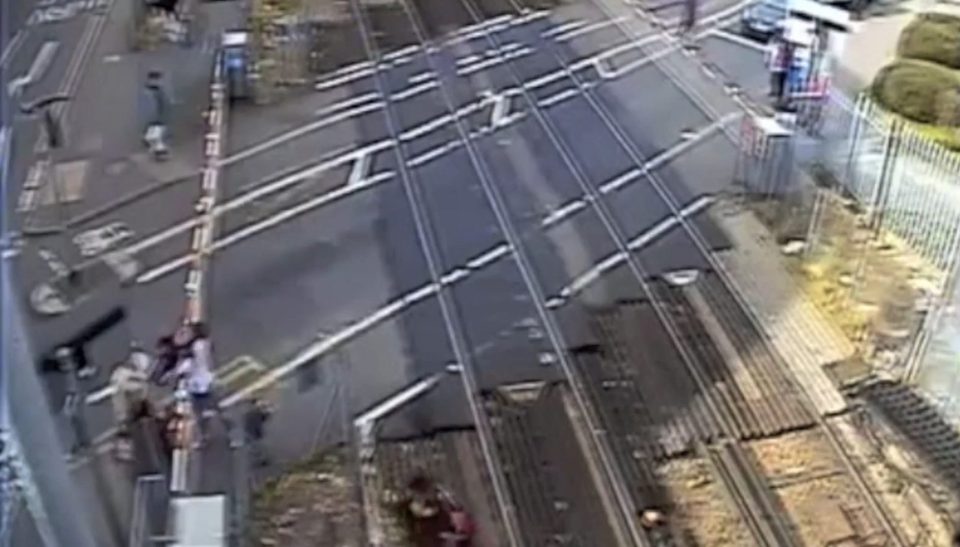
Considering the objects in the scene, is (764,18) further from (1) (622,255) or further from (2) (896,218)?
(1) (622,255)

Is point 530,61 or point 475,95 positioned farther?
point 530,61

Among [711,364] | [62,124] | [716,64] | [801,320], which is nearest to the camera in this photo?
[711,364]

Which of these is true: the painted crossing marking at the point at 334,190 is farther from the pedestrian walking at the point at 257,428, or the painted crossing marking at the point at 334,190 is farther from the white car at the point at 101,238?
the pedestrian walking at the point at 257,428

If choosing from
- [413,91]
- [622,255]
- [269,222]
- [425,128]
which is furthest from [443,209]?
[413,91]

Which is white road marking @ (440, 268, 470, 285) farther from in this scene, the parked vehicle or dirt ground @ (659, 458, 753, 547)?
the parked vehicle

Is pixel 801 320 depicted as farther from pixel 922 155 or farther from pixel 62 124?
pixel 62 124

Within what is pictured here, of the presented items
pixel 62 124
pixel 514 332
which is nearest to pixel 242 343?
pixel 514 332

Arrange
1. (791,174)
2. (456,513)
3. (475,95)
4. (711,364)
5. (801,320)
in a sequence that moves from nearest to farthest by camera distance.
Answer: (456,513) → (711,364) → (801,320) → (791,174) → (475,95)

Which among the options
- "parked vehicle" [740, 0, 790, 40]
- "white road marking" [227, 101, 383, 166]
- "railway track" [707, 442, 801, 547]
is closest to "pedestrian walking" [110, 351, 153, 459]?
"railway track" [707, 442, 801, 547]
